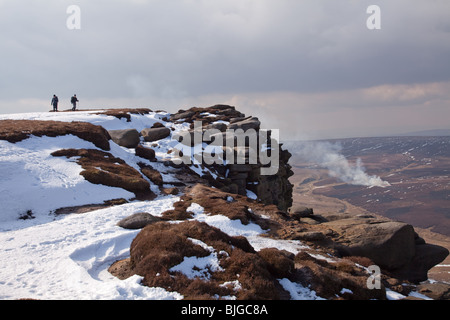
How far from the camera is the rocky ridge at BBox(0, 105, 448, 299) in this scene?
9.66m

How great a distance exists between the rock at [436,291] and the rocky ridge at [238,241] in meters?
0.06

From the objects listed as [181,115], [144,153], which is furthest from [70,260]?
[181,115]

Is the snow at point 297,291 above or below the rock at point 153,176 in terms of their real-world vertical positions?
below

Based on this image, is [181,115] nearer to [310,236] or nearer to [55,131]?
[55,131]

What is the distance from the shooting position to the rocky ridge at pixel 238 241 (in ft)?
31.7

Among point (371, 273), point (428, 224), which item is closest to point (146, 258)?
point (371, 273)

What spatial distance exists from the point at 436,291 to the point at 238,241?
36.4 feet

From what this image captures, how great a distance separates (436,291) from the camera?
47.5 ft

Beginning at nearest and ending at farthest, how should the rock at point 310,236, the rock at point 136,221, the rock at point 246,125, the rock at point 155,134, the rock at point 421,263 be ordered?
1. the rock at point 136,221
2. the rock at point 310,236
3. the rock at point 421,263
4. the rock at point 155,134
5. the rock at point 246,125

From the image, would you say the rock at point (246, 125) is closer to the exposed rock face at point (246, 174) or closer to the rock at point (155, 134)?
the exposed rock face at point (246, 174)

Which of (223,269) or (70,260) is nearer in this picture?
(223,269)

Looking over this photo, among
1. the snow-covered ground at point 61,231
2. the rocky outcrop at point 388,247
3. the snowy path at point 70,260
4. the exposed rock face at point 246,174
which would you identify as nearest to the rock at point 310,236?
the snow-covered ground at point 61,231
